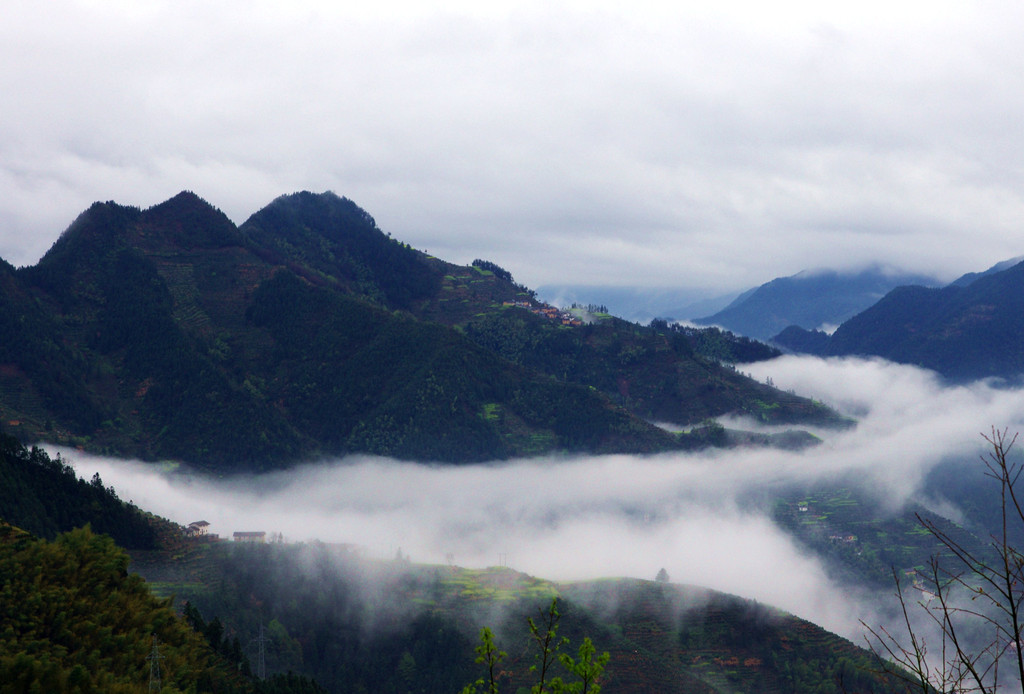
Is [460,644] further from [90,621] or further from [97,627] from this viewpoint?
[90,621]

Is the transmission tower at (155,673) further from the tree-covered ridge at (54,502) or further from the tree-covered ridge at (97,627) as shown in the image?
the tree-covered ridge at (54,502)

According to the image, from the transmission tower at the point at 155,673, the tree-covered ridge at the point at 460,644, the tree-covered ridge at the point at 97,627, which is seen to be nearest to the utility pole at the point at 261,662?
the tree-covered ridge at the point at 460,644

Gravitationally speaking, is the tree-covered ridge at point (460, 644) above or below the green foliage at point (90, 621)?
below

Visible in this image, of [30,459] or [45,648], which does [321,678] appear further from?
[45,648]

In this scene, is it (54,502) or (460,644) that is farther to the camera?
(460,644)

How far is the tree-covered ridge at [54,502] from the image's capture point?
15288cm

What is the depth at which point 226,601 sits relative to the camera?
605 feet

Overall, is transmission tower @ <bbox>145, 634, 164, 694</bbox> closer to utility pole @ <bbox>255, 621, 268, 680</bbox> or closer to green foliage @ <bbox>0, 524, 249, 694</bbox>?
green foliage @ <bbox>0, 524, 249, 694</bbox>

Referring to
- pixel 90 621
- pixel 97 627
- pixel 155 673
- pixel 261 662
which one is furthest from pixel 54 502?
pixel 155 673

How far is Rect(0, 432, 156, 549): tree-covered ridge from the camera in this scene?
152875mm

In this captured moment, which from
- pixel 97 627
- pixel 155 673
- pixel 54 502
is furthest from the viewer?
pixel 54 502

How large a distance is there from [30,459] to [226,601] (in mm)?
46832

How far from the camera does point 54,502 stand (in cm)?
16688

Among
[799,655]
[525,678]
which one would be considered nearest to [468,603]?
[525,678]
